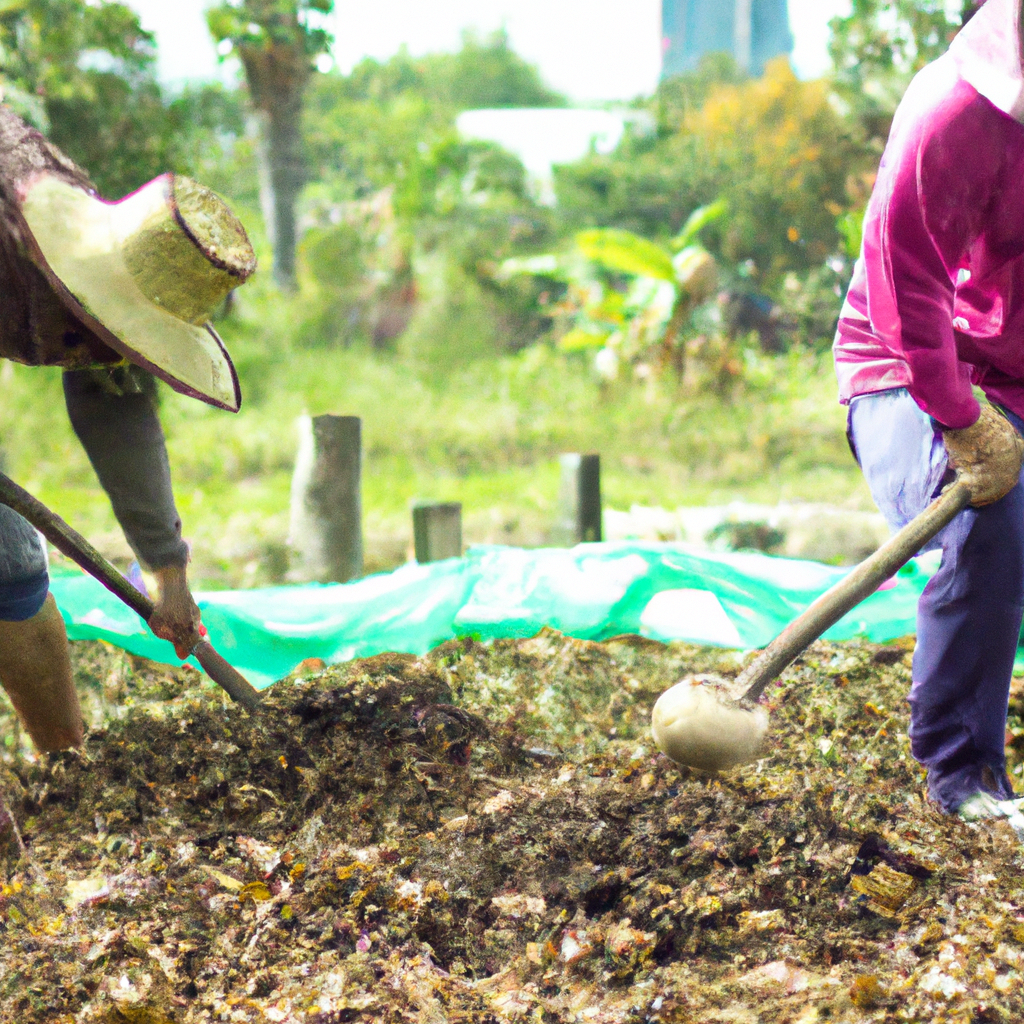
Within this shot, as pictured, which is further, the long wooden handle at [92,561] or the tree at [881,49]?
the tree at [881,49]

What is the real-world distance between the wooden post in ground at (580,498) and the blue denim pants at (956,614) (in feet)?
7.57

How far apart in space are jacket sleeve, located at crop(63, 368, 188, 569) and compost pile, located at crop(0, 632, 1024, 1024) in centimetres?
54

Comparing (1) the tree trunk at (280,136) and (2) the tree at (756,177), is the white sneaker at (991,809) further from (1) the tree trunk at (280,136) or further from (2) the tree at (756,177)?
(1) the tree trunk at (280,136)

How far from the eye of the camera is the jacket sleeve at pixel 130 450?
2176mm

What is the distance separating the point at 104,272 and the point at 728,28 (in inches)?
993

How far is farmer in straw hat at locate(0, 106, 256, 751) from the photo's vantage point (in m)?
1.83

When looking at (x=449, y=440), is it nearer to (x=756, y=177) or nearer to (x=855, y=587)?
(x=756, y=177)

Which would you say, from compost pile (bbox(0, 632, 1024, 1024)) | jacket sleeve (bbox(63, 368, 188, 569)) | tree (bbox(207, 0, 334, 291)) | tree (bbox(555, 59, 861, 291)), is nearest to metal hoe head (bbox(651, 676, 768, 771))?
compost pile (bbox(0, 632, 1024, 1024))

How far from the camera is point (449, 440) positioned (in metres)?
8.08

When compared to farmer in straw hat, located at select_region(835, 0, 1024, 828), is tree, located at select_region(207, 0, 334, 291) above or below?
above

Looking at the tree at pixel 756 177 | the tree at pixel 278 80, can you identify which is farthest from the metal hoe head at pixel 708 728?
the tree at pixel 756 177

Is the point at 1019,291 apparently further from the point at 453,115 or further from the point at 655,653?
the point at 453,115

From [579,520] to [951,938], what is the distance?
9.65 feet

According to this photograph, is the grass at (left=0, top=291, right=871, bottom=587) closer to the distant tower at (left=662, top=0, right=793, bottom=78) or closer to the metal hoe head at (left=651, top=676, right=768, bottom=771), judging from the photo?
the metal hoe head at (left=651, top=676, right=768, bottom=771)
